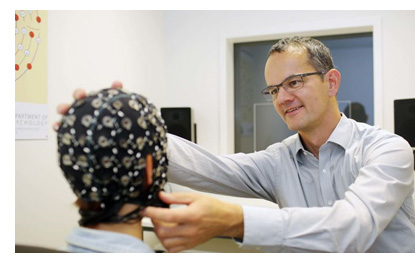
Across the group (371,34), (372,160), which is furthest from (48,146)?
(371,34)

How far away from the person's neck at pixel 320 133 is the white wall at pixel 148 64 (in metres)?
1.25

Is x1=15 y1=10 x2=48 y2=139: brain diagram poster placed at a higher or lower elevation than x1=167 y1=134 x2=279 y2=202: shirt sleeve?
higher

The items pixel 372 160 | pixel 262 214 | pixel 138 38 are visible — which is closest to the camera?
pixel 262 214

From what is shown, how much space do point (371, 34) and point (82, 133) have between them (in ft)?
10.6

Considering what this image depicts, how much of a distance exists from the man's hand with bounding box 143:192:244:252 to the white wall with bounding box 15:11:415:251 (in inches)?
48.4

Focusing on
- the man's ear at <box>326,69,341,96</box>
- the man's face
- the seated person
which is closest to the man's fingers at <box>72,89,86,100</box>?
the seated person

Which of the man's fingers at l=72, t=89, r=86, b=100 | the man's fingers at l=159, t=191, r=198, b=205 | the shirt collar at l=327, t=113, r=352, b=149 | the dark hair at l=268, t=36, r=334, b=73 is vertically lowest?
the man's fingers at l=159, t=191, r=198, b=205

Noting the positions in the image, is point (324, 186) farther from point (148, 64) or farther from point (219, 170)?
point (148, 64)

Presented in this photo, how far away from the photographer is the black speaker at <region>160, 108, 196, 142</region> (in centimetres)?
347

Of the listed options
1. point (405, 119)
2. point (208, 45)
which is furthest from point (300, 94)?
point (208, 45)

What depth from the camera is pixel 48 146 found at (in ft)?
7.01

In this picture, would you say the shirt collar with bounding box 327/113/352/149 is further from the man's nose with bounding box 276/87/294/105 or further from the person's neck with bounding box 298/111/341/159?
the man's nose with bounding box 276/87/294/105

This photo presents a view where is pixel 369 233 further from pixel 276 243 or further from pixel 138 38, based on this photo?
pixel 138 38

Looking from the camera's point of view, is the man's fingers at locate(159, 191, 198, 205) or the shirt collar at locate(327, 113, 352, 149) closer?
the man's fingers at locate(159, 191, 198, 205)
